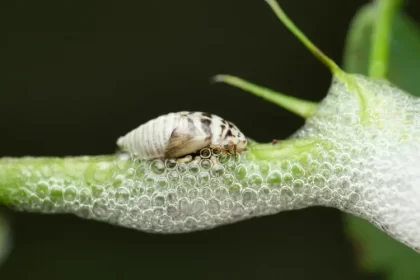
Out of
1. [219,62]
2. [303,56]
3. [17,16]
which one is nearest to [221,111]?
[219,62]

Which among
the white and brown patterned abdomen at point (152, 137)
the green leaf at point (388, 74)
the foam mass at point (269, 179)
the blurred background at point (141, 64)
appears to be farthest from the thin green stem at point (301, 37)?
the blurred background at point (141, 64)

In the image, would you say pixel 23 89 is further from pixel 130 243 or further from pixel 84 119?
pixel 130 243

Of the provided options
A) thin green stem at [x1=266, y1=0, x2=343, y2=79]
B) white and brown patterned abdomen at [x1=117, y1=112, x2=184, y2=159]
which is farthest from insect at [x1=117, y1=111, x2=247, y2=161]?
thin green stem at [x1=266, y1=0, x2=343, y2=79]

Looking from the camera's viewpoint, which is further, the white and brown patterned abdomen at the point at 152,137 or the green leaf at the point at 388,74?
the green leaf at the point at 388,74

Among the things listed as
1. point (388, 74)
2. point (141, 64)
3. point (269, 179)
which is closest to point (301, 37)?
point (269, 179)

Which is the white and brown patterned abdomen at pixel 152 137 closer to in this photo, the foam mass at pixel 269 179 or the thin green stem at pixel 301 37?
the foam mass at pixel 269 179

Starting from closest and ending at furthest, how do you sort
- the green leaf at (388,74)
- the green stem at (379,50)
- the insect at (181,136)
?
the insect at (181,136)
the green stem at (379,50)
the green leaf at (388,74)

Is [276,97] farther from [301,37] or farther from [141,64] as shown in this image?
[141,64]

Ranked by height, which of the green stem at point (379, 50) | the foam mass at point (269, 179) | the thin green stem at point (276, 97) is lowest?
the foam mass at point (269, 179)

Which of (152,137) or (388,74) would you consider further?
(388,74)
